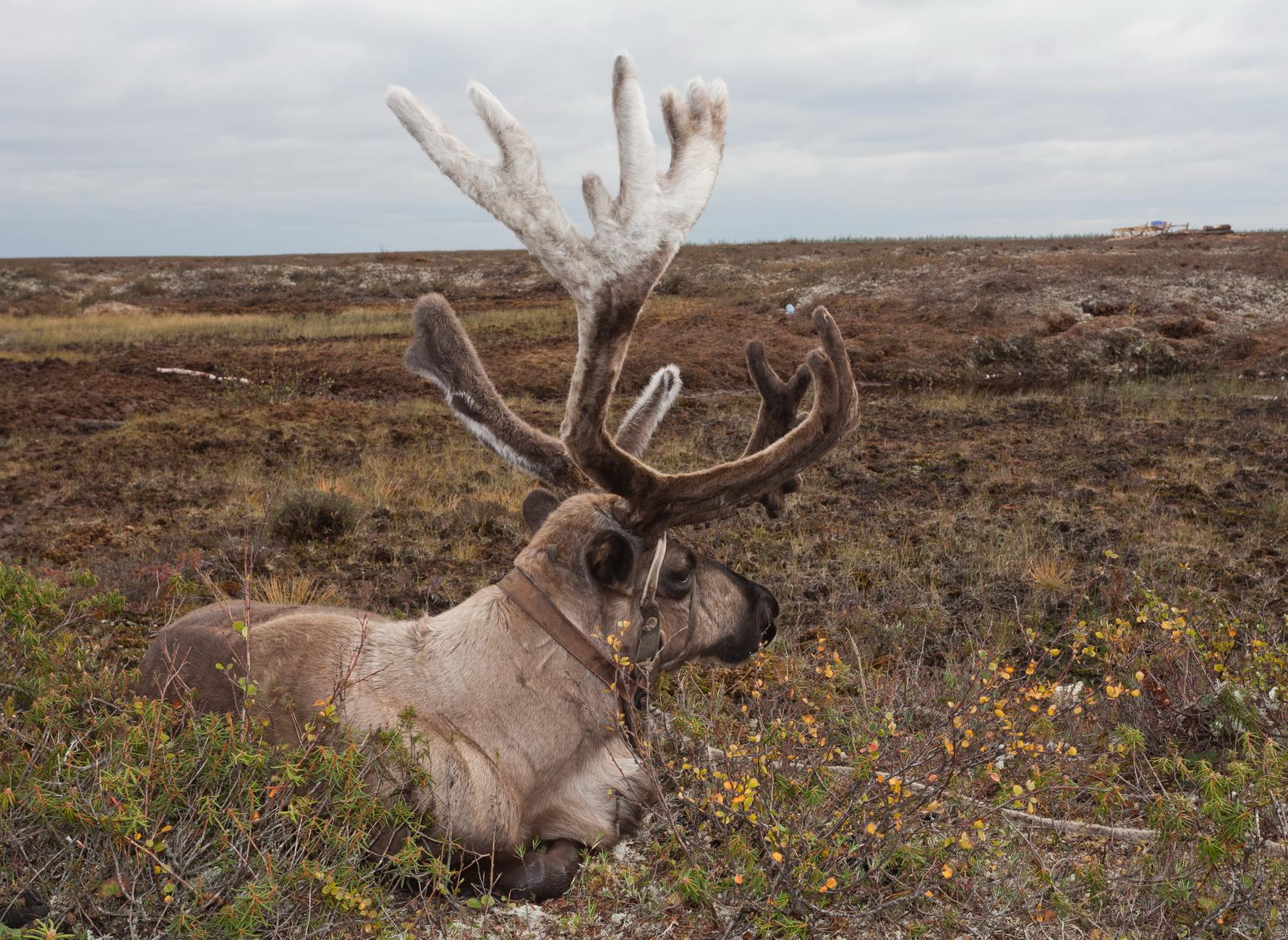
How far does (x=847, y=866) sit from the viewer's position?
115 inches

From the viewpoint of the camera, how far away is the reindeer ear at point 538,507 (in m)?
3.66

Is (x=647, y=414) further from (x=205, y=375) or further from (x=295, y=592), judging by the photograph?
(x=205, y=375)

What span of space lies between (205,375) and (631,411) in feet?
54.8

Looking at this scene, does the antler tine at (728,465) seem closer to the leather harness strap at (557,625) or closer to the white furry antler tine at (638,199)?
the leather harness strap at (557,625)

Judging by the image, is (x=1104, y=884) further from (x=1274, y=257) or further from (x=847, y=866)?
(x=1274, y=257)

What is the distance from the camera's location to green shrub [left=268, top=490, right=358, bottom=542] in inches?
326

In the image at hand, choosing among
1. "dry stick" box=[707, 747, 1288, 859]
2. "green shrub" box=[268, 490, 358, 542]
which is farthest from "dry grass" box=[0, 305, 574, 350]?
"dry stick" box=[707, 747, 1288, 859]

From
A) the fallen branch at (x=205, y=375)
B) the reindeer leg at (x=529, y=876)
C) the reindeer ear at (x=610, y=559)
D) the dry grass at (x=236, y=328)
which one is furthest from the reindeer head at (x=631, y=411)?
the dry grass at (x=236, y=328)

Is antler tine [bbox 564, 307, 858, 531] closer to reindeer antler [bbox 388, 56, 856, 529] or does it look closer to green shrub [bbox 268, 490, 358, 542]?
reindeer antler [bbox 388, 56, 856, 529]

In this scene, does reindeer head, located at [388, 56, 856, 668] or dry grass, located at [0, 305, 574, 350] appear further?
dry grass, located at [0, 305, 574, 350]

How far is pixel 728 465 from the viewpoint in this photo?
3.29 m

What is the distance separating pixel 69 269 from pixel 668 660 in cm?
6407

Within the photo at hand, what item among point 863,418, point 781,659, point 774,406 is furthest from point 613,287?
point 863,418

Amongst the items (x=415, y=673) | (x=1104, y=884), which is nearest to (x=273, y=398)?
(x=415, y=673)
